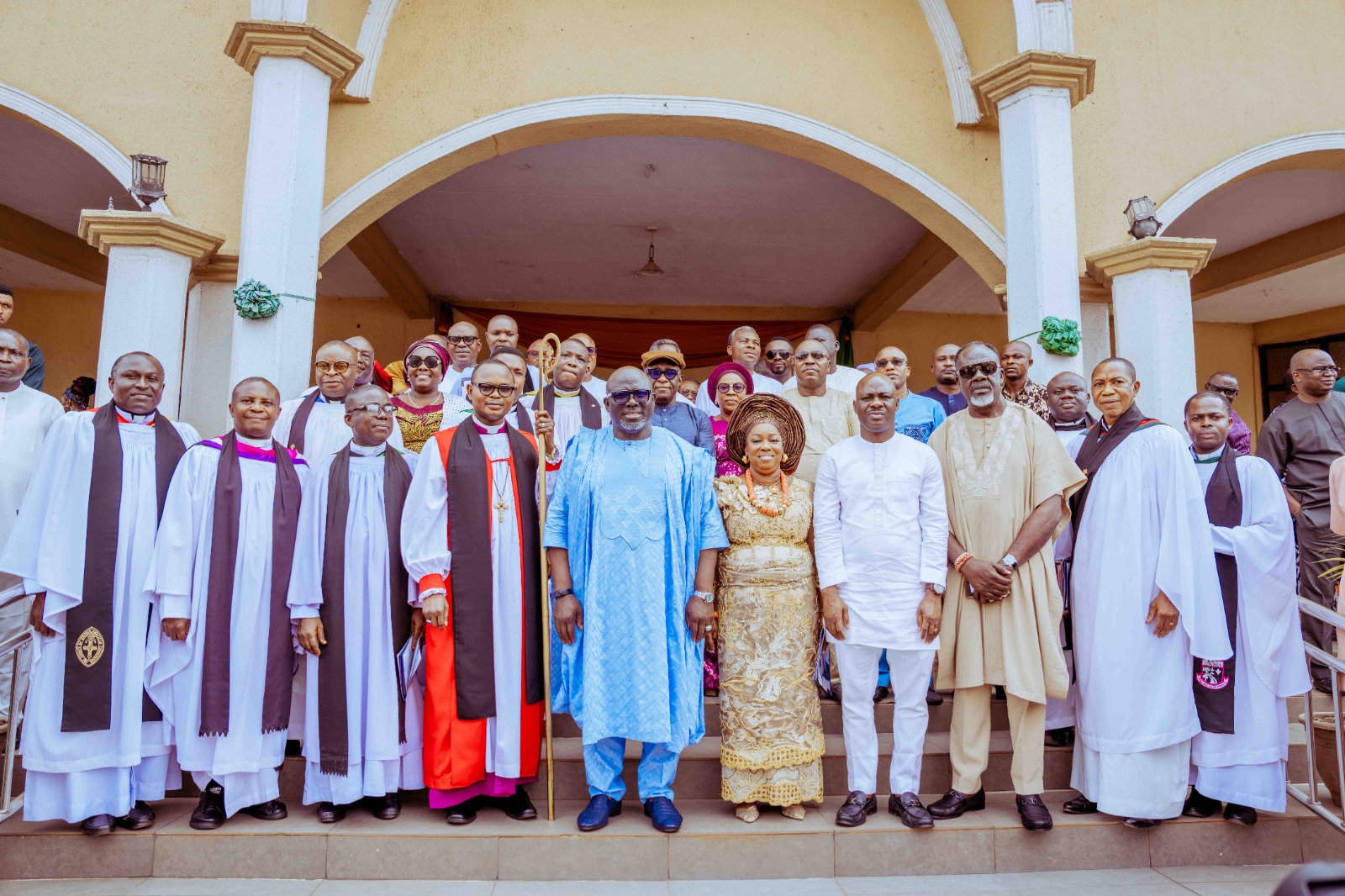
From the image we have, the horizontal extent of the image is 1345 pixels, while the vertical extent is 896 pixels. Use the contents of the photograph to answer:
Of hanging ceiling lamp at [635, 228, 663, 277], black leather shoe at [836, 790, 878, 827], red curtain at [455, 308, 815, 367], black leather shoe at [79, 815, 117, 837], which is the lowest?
black leather shoe at [79, 815, 117, 837]

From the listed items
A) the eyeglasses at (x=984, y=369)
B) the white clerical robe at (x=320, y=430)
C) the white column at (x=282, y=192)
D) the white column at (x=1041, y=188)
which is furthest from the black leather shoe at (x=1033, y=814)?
the white column at (x=282, y=192)

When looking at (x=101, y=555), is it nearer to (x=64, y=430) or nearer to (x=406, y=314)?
(x=64, y=430)

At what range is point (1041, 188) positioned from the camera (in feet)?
19.8

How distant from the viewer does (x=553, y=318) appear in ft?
38.7

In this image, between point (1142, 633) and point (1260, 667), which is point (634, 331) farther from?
point (1260, 667)

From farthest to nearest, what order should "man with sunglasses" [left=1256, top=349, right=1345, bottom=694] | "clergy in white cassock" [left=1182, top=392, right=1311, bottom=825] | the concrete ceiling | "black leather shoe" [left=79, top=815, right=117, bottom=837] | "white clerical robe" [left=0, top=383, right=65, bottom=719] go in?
1. the concrete ceiling
2. "man with sunglasses" [left=1256, top=349, right=1345, bottom=694]
3. "white clerical robe" [left=0, top=383, right=65, bottom=719]
4. "clergy in white cassock" [left=1182, top=392, right=1311, bottom=825]
5. "black leather shoe" [left=79, top=815, right=117, bottom=837]

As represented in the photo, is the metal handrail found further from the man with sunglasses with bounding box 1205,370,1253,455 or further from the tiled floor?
the man with sunglasses with bounding box 1205,370,1253,455

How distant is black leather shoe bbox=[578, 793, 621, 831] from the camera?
12.0ft

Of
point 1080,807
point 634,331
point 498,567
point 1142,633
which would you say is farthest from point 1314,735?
point 634,331

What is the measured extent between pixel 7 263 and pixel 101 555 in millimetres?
8307

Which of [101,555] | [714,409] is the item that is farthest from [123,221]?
[714,409]

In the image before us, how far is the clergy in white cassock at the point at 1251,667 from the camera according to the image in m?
3.90

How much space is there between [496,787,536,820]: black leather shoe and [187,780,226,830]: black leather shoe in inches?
45.6

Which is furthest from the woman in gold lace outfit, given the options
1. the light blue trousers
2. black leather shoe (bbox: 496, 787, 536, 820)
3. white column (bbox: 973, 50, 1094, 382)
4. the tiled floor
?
white column (bbox: 973, 50, 1094, 382)
